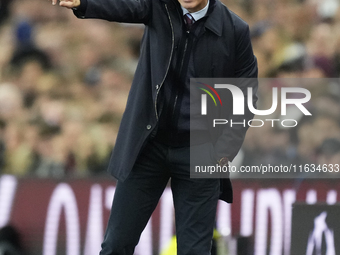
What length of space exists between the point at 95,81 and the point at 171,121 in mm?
3643

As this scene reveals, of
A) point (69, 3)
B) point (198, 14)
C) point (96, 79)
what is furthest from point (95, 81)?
point (69, 3)

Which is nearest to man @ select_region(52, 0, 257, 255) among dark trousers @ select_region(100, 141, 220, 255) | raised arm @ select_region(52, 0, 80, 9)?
dark trousers @ select_region(100, 141, 220, 255)

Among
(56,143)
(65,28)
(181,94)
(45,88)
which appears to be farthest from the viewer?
(65,28)

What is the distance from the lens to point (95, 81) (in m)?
6.89

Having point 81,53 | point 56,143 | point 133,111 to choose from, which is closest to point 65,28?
point 81,53

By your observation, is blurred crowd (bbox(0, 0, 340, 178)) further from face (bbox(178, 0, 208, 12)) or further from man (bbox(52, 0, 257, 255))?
face (bbox(178, 0, 208, 12))

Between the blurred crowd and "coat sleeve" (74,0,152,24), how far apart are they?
2.70m

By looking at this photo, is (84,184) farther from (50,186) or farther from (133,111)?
(133,111)

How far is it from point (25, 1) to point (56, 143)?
2.03 metres

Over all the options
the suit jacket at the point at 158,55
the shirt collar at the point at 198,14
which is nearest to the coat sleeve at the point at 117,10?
the suit jacket at the point at 158,55

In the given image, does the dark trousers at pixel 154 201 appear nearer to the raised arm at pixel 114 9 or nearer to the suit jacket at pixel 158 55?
the suit jacket at pixel 158 55

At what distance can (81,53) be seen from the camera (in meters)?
7.09

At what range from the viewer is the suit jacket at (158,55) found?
3.32 meters

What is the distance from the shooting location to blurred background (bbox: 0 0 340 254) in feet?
20.1
